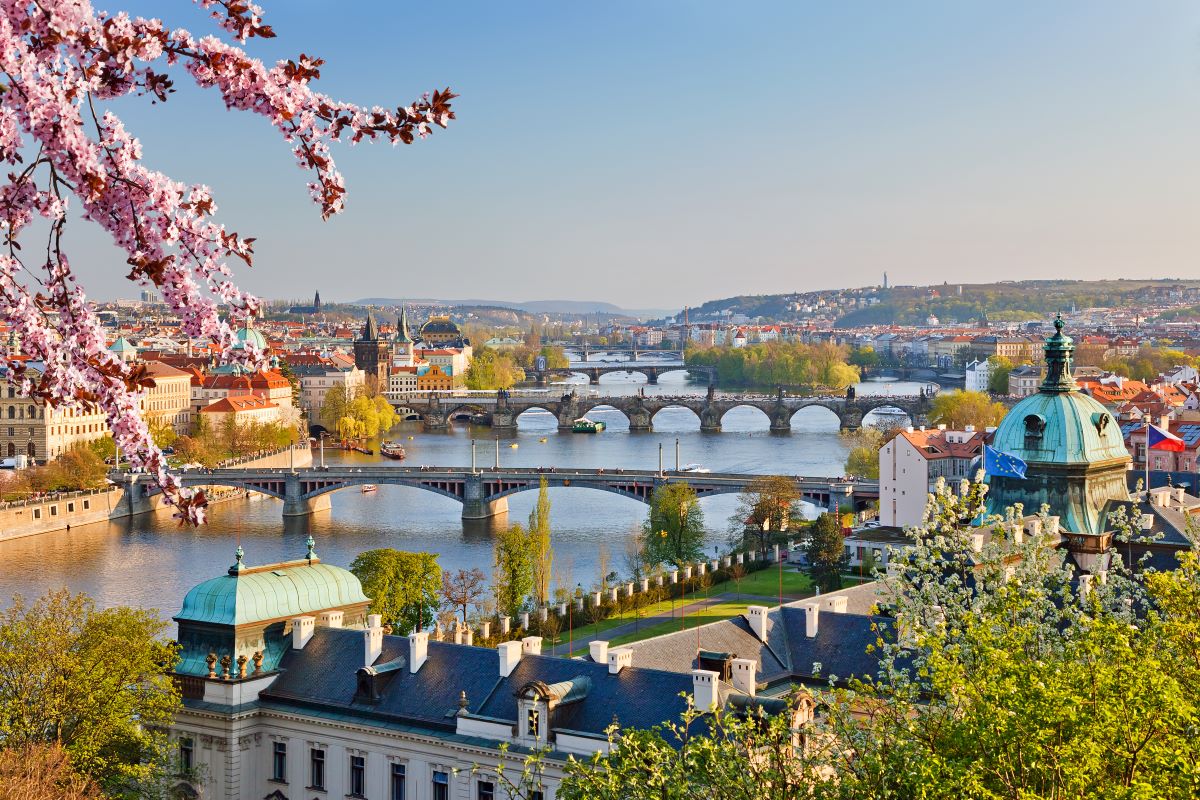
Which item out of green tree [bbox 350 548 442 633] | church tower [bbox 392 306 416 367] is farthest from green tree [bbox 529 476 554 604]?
church tower [bbox 392 306 416 367]

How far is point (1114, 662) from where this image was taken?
9602 mm

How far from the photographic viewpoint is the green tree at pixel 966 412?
6481 cm

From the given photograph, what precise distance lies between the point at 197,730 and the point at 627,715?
566 centimetres

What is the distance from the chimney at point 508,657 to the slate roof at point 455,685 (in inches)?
2.6

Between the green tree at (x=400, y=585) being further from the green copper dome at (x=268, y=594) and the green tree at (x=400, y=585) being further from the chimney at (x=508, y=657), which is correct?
the chimney at (x=508, y=657)

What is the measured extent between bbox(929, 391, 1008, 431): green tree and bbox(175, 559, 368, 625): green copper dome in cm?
4470

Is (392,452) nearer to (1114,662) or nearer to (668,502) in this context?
(668,502)

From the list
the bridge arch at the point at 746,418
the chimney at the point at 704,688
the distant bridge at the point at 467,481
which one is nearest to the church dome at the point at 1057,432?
the chimney at the point at 704,688

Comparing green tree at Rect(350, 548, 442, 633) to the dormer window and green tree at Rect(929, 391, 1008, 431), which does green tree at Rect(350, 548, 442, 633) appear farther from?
green tree at Rect(929, 391, 1008, 431)

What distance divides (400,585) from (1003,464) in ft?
37.0

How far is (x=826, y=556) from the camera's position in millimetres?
32469

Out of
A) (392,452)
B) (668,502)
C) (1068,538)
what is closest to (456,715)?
(1068,538)

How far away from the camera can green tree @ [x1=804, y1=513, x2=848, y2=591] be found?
105ft

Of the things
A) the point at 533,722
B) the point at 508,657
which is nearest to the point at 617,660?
the point at 533,722
